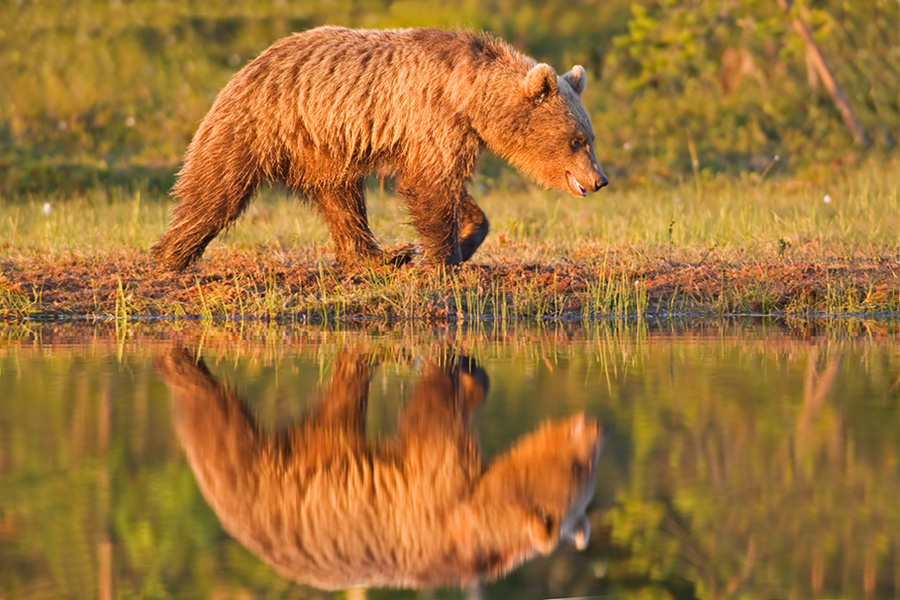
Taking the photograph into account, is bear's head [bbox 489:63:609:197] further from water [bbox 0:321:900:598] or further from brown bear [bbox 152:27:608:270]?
water [bbox 0:321:900:598]

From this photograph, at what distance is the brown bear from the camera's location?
959 centimetres

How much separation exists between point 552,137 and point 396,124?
1116 mm

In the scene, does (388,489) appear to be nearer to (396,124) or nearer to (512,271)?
(396,124)

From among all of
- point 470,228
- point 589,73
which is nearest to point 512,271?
point 470,228

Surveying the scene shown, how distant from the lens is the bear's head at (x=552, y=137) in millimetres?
9625

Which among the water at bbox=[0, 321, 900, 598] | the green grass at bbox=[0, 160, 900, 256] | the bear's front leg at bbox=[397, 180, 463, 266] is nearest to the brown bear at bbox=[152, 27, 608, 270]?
the bear's front leg at bbox=[397, 180, 463, 266]

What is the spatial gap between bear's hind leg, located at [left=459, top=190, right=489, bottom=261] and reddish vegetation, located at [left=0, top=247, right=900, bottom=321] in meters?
0.22

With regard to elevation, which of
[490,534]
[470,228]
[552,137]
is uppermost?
[552,137]

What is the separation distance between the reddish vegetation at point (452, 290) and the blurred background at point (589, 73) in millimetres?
6224

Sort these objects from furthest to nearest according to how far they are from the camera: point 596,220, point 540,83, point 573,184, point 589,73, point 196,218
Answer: point 589,73, point 596,220, point 196,218, point 573,184, point 540,83

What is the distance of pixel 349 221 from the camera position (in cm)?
1025

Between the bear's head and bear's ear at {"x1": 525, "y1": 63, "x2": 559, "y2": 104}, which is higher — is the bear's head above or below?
below

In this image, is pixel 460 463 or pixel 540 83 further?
pixel 540 83

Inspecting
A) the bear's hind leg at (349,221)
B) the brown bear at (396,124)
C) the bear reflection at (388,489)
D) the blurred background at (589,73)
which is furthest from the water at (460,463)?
the blurred background at (589,73)
